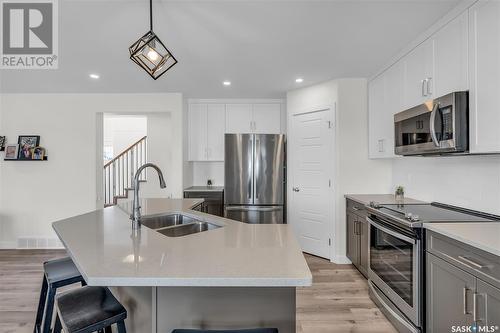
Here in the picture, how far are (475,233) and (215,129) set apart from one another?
12.4ft

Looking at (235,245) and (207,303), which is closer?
(207,303)

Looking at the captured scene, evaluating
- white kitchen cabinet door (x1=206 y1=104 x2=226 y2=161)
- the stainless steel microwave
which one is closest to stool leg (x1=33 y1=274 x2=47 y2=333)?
the stainless steel microwave

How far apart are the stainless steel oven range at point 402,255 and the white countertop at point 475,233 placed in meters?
0.12

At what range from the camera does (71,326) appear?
1230 mm

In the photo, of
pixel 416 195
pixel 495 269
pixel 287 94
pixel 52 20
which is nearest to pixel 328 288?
pixel 416 195

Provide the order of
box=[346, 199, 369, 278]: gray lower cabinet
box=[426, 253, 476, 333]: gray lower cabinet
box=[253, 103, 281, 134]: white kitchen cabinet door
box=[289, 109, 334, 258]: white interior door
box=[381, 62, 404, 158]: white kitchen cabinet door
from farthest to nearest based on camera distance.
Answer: box=[253, 103, 281, 134]: white kitchen cabinet door, box=[289, 109, 334, 258]: white interior door, box=[346, 199, 369, 278]: gray lower cabinet, box=[381, 62, 404, 158]: white kitchen cabinet door, box=[426, 253, 476, 333]: gray lower cabinet

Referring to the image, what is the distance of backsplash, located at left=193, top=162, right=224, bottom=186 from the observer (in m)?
5.01

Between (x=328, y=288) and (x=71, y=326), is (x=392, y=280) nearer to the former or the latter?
(x=328, y=288)

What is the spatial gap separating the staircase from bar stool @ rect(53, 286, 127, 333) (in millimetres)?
5093

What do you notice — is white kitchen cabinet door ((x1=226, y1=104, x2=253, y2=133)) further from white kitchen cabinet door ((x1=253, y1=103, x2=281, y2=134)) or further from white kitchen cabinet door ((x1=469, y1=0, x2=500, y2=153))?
white kitchen cabinet door ((x1=469, y1=0, x2=500, y2=153))

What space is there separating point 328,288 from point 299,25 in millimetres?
2576

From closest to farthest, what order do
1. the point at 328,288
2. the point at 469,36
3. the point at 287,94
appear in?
the point at 469,36
the point at 328,288
the point at 287,94

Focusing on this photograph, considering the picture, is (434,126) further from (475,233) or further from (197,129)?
(197,129)

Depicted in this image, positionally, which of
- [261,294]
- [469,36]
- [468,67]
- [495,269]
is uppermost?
[469,36]
